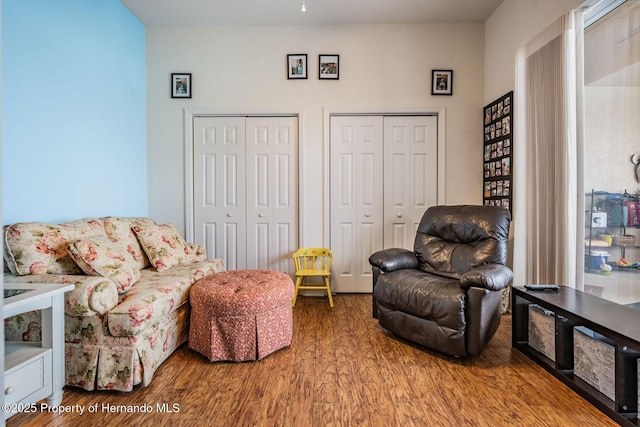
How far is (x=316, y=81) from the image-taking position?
3578 mm

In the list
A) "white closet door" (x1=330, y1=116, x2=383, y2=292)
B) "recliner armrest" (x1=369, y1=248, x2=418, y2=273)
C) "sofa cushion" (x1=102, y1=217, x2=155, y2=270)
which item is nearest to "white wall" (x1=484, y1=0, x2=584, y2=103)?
"white closet door" (x1=330, y1=116, x2=383, y2=292)

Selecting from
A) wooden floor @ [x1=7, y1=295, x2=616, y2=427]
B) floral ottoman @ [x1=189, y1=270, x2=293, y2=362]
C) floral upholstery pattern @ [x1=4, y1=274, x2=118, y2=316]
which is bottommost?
wooden floor @ [x1=7, y1=295, x2=616, y2=427]

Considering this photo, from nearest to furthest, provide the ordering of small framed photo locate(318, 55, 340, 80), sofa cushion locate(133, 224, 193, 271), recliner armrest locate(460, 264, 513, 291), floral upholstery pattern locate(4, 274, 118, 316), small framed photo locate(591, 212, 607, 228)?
floral upholstery pattern locate(4, 274, 118, 316), recliner armrest locate(460, 264, 513, 291), small framed photo locate(591, 212, 607, 228), sofa cushion locate(133, 224, 193, 271), small framed photo locate(318, 55, 340, 80)

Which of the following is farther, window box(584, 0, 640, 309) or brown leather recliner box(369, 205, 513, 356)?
brown leather recliner box(369, 205, 513, 356)

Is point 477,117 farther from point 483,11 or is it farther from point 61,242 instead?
point 61,242

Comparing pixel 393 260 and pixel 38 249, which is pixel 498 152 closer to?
→ pixel 393 260

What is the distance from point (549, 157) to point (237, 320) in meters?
2.61

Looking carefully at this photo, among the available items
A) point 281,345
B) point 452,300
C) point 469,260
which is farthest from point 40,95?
point 469,260

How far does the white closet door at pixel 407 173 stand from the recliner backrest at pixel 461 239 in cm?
66

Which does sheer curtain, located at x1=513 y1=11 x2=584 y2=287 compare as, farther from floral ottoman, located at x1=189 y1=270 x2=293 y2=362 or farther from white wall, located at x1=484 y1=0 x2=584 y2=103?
floral ottoman, located at x1=189 y1=270 x2=293 y2=362

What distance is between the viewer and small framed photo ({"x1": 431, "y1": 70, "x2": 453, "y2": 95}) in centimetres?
355

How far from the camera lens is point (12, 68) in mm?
2078

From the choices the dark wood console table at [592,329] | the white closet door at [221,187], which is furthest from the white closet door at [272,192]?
the dark wood console table at [592,329]

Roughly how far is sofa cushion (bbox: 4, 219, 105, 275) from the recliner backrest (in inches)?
104
